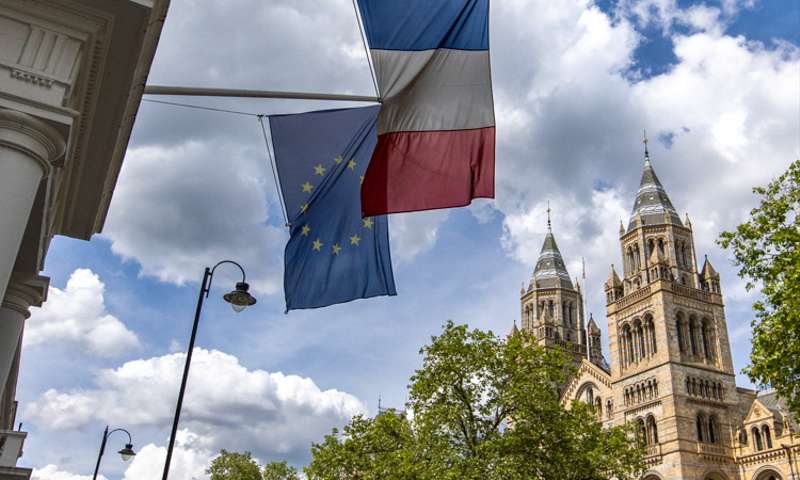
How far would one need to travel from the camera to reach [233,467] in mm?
73500

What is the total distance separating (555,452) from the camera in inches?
1067

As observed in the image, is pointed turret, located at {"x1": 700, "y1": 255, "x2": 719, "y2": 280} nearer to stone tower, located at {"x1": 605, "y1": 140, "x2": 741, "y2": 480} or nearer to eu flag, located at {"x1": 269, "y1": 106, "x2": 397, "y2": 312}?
stone tower, located at {"x1": 605, "y1": 140, "x2": 741, "y2": 480}

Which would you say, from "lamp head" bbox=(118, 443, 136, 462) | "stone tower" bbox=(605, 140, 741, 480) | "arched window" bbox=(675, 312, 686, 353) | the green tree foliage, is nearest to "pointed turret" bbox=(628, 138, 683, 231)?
"stone tower" bbox=(605, 140, 741, 480)

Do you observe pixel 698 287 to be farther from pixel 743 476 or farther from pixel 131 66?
pixel 131 66

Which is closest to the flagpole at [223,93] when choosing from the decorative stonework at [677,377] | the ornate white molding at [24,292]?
the ornate white molding at [24,292]

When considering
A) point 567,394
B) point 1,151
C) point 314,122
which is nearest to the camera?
point 1,151

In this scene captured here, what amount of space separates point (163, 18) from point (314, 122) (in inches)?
112

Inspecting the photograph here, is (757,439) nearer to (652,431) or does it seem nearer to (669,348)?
(652,431)

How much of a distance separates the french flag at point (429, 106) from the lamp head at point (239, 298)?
695 cm

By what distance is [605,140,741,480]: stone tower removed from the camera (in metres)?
54.0

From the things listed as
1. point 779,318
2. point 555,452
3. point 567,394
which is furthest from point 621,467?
point 567,394

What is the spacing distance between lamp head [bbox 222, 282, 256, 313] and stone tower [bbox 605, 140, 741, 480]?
45.2m

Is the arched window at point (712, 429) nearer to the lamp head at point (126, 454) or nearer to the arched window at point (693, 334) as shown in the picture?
the arched window at point (693, 334)

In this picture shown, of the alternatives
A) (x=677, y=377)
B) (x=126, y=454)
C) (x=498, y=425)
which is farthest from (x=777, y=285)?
(x=677, y=377)
